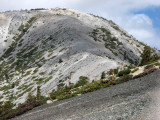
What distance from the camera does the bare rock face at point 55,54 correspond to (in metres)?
66.6

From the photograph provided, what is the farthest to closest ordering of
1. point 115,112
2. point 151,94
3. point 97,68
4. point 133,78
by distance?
point 97,68, point 133,78, point 151,94, point 115,112

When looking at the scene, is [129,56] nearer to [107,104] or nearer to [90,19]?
[90,19]

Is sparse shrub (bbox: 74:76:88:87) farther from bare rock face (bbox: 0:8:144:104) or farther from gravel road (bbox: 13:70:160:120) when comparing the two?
gravel road (bbox: 13:70:160:120)

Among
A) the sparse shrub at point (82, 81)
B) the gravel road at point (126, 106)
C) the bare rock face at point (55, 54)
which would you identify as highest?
the bare rock face at point (55, 54)

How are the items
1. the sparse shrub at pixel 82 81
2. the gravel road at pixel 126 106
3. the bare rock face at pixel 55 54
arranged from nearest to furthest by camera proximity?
the gravel road at pixel 126 106 < the sparse shrub at pixel 82 81 < the bare rock face at pixel 55 54

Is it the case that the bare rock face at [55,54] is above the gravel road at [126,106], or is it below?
above

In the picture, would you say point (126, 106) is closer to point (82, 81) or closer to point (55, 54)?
point (82, 81)

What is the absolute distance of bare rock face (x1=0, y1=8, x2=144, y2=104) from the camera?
6662 centimetres

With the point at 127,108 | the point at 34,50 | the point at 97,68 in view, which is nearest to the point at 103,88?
the point at 127,108

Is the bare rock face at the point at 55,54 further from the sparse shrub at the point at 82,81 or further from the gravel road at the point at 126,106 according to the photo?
the gravel road at the point at 126,106

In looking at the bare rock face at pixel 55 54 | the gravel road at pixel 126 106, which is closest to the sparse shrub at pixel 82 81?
the bare rock face at pixel 55 54

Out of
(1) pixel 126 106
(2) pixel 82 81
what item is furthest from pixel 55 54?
(1) pixel 126 106

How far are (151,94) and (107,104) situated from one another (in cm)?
576

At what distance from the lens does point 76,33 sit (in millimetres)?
132000
